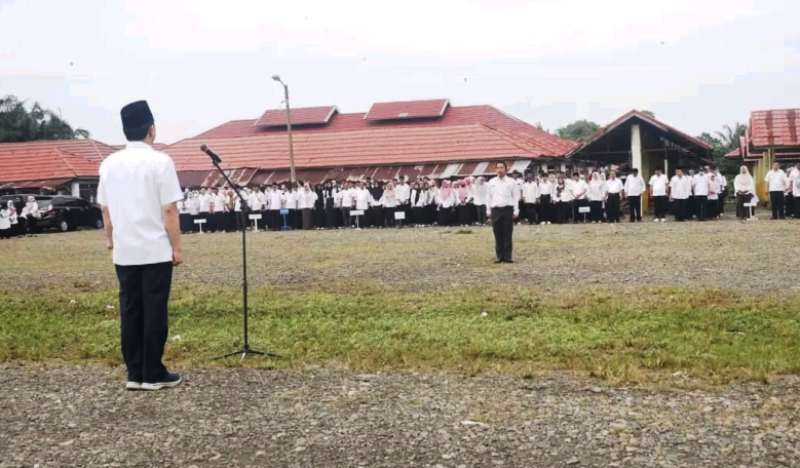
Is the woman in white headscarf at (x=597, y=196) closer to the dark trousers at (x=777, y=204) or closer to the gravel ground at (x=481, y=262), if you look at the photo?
the dark trousers at (x=777, y=204)

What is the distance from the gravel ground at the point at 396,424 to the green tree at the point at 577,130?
68332mm

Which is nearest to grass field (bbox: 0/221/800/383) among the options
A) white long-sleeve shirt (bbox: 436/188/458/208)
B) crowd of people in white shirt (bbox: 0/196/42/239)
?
white long-sleeve shirt (bbox: 436/188/458/208)

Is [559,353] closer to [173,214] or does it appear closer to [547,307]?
[547,307]

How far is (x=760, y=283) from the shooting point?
420 inches

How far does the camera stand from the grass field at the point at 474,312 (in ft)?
23.2

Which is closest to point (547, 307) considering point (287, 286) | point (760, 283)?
point (760, 283)

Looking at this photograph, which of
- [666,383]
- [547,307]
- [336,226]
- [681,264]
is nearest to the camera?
[666,383]

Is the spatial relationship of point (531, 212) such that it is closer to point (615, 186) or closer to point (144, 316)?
point (615, 186)

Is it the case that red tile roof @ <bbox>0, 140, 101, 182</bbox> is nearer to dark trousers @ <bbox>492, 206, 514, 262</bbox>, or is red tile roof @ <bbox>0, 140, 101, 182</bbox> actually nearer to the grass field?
the grass field

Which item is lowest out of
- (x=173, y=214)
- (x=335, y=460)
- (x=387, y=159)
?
(x=335, y=460)

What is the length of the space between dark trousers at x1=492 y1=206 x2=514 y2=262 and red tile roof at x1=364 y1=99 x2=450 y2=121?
35078 millimetres

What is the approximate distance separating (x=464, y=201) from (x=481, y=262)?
16.2 meters

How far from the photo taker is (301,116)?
51.6 m

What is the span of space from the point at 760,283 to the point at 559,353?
4619 millimetres
